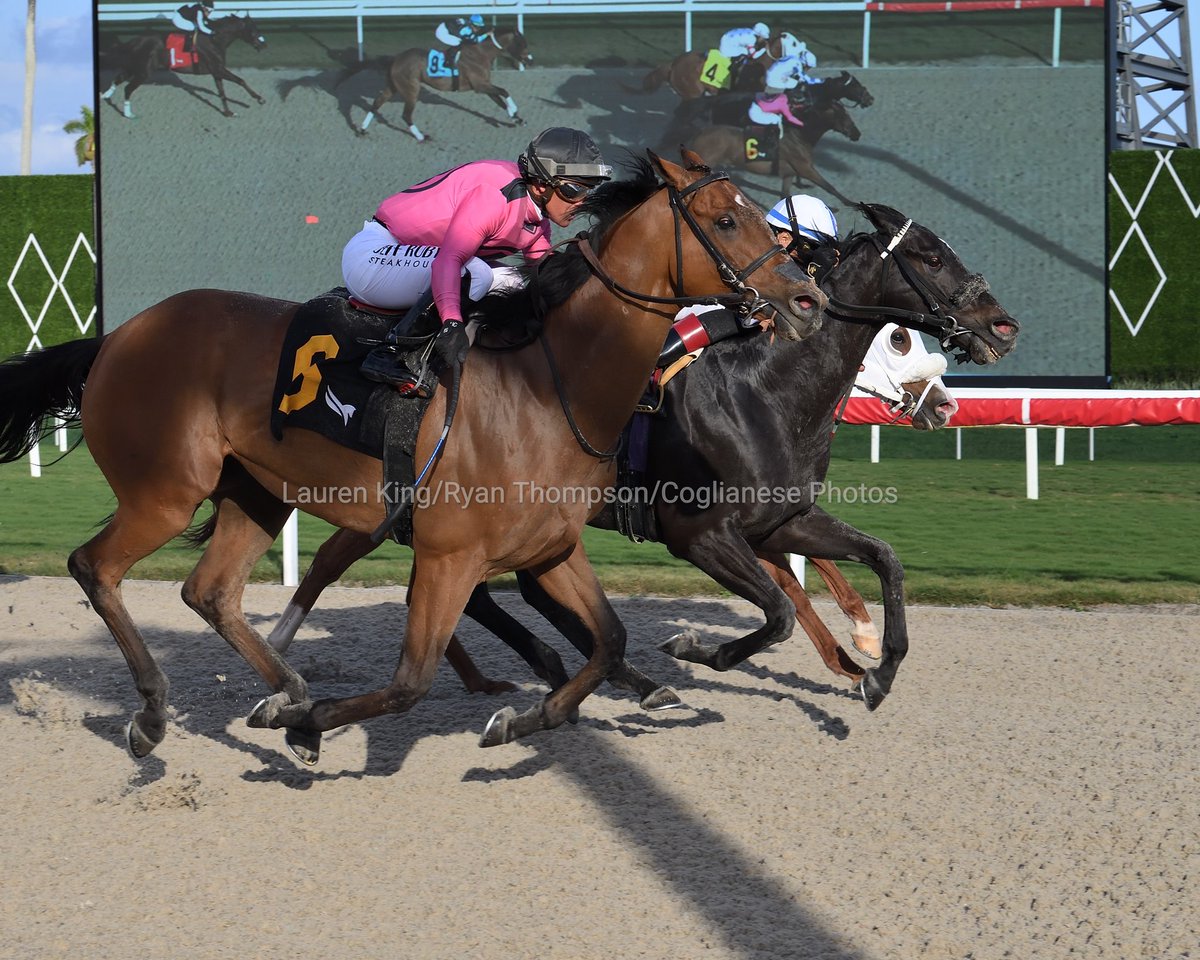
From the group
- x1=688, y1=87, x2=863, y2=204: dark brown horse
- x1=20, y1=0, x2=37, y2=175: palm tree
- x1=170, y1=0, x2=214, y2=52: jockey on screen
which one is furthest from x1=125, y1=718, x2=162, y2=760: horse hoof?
x1=20, y1=0, x2=37, y2=175: palm tree

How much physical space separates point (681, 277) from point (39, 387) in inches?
97.4

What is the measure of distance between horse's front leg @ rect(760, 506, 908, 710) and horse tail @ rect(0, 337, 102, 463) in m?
2.49

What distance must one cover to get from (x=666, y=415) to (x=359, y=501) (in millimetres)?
1243

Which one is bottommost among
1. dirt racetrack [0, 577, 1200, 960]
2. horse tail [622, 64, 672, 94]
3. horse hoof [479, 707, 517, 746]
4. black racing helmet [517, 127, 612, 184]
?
dirt racetrack [0, 577, 1200, 960]

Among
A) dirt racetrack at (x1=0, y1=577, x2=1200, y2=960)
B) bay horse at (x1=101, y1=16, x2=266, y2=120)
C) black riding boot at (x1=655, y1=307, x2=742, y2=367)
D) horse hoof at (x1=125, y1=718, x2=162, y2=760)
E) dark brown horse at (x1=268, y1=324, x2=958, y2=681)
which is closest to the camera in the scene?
dirt racetrack at (x1=0, y1=577, x2=1200, y2=960)

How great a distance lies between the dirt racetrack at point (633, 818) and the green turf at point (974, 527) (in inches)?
70.9

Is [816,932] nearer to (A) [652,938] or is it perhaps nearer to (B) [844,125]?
(A) [652,938]

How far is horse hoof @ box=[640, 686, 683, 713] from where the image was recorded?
176 inches

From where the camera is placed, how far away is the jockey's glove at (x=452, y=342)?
11.8 feet

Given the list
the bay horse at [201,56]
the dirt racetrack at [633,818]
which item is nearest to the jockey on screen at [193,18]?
the bay horse at [201,56]

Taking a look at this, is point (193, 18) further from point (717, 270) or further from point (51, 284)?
point (717, 270)

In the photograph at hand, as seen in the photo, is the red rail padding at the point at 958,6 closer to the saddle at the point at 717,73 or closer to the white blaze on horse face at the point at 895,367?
the saddle at the point at 717,73

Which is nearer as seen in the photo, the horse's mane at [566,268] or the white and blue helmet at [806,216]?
the horse's mane at [566,268]

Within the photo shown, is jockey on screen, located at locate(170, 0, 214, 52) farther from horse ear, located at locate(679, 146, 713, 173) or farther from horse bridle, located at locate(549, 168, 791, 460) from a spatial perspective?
horse ear, located at locate(679, 146, 713, 173)
